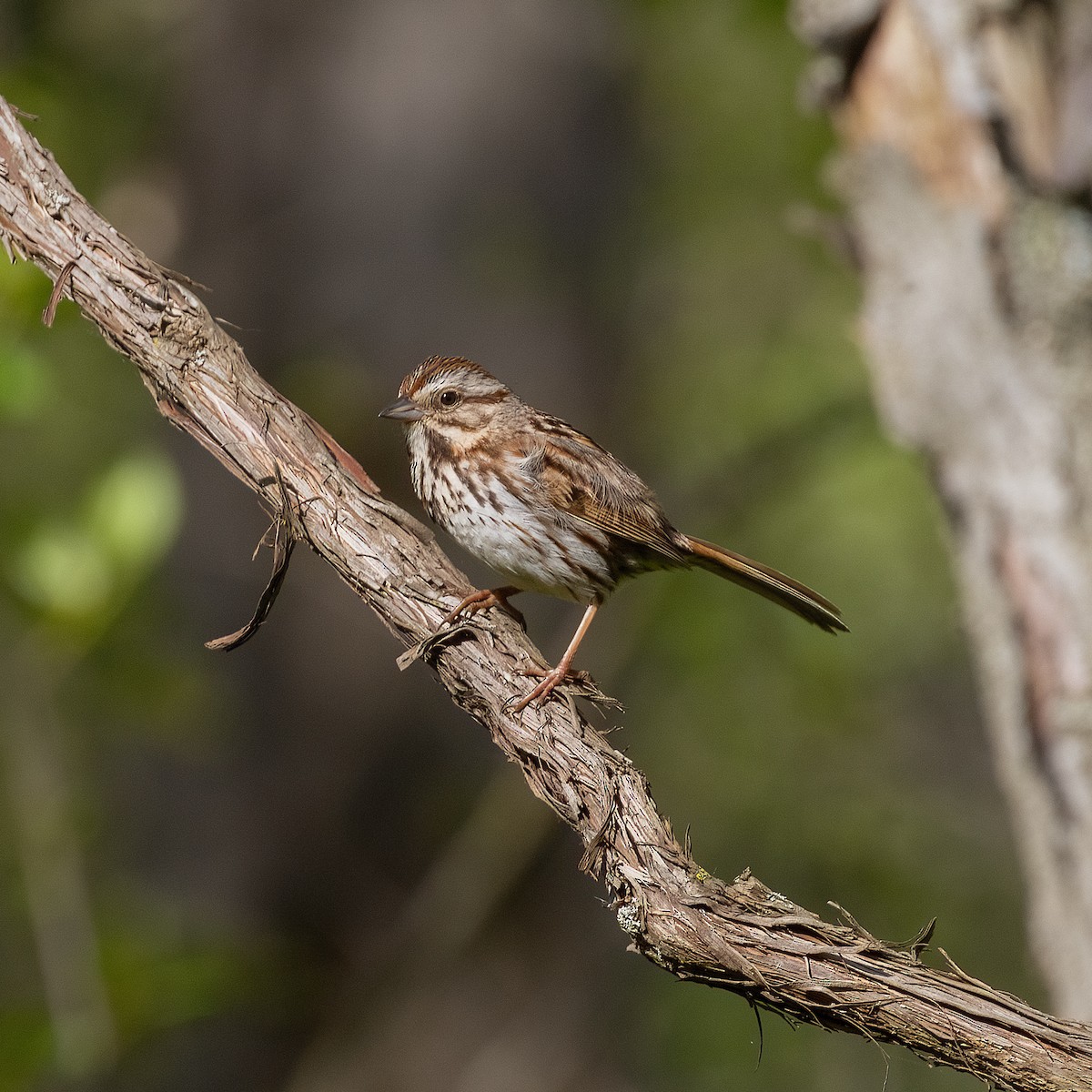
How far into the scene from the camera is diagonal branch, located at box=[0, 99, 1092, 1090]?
7.13ft

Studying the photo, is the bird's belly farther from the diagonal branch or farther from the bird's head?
the diagonal branch

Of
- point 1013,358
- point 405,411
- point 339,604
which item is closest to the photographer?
point 405,411

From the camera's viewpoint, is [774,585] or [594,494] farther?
[594,494]

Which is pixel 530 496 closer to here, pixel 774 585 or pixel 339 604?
pixel 774 585

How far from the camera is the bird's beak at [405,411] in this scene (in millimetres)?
3955

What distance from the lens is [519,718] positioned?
2.40 m

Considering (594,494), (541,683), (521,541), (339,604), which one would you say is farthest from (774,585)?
(339,604)

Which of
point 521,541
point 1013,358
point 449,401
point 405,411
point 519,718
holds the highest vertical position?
point 1013,358

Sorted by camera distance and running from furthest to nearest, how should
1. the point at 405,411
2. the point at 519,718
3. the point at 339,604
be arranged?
the point at 339,604 < the point at 405,411 < the point at 519,718

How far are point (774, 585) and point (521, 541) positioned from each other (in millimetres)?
751

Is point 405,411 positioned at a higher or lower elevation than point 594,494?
lower

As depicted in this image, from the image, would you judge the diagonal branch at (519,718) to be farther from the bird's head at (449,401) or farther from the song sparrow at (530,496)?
the bird's head at (449,401)

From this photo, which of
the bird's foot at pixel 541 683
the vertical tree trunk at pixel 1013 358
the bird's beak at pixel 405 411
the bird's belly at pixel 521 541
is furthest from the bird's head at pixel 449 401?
the bird's foot at pixel 541 683

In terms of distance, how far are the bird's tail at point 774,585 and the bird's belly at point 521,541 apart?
35cm
